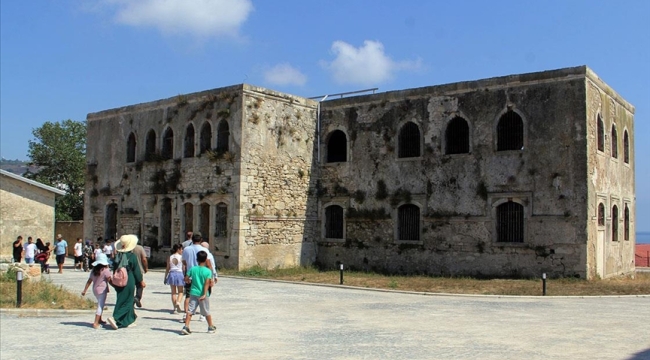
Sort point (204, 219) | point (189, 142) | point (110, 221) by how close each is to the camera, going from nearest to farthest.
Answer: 1. point (204, 219)
2. point (189, 142)
3. point (110, 221)

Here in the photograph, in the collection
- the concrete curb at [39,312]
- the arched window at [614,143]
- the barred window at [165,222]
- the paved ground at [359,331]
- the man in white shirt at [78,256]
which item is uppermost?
the arched window at [614,143]

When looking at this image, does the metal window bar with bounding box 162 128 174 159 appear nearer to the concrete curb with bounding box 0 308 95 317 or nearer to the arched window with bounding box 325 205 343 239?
the arched window with bounding box 325 205 343 239

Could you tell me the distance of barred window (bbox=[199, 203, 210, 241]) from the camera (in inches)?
1046

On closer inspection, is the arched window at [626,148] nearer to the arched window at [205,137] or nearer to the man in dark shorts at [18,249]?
the arched window at [205,137]

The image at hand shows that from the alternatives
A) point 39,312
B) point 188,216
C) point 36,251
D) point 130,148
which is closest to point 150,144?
point 130,148

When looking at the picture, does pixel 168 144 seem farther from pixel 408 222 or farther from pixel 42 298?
pixel 42 298

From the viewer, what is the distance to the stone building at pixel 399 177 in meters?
22.9

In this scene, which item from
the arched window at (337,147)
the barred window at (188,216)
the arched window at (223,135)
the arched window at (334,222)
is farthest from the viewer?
the arched window at (337,147)

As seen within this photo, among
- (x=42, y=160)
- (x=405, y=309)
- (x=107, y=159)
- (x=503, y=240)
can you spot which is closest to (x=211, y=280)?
(x=405, y=309)

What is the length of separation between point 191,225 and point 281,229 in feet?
11.9

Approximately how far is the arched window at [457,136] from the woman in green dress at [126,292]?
15001 mm

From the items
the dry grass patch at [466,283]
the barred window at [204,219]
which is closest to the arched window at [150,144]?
the barred window at [204,219]

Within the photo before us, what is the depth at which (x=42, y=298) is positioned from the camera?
14.8m

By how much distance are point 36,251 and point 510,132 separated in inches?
667
